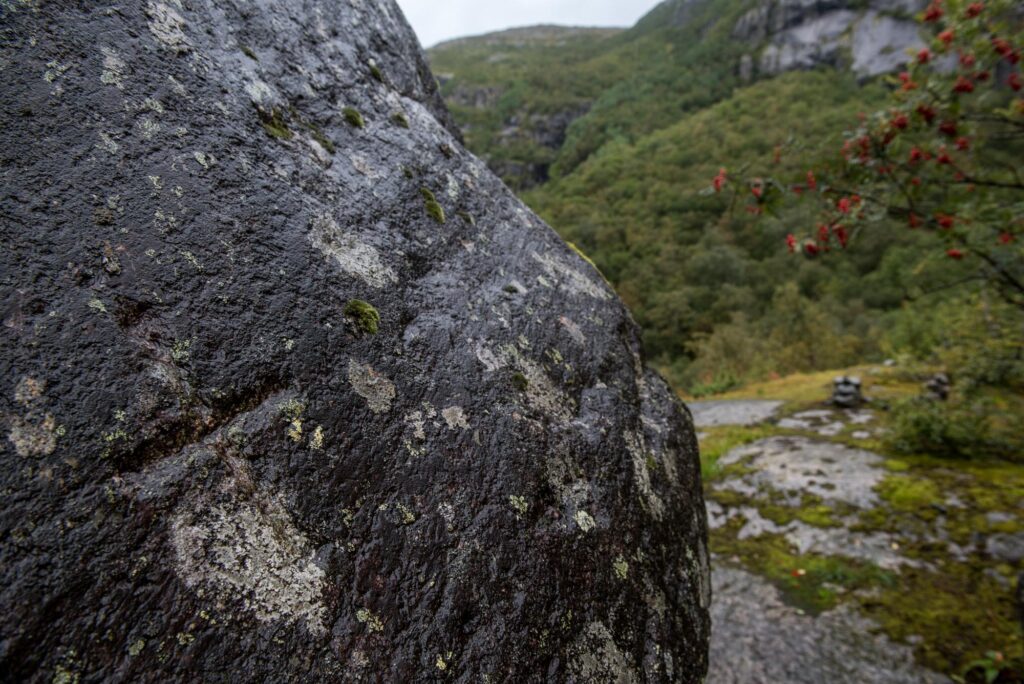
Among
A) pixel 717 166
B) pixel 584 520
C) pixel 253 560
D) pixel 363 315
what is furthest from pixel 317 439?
pixel 717 166

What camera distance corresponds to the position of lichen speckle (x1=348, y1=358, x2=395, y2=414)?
1.37 m

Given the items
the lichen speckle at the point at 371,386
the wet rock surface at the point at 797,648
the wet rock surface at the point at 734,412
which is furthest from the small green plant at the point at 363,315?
the wet rock surface at the point at 734,412

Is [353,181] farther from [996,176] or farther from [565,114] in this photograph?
[565,114]

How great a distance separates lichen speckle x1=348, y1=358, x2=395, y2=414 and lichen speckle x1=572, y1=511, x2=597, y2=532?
2.36ft

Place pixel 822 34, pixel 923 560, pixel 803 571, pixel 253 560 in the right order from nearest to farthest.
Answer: pixel 253 560
pixel 923 560
pixel 803 571
pixel 822 34

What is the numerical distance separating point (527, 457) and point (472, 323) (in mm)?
510

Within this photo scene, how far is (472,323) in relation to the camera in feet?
5.70

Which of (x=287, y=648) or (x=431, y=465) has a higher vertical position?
(x=431, y=465)

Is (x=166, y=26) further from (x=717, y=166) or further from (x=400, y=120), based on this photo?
(x=717, y=166)

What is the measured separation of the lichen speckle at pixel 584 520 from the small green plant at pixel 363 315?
888 mm

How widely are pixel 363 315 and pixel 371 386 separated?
0.23m

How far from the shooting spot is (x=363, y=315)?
1.49 m

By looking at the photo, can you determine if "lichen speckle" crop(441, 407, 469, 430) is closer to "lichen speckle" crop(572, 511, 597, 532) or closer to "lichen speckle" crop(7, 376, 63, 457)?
"lichen speckle" crop(572, 511, 597, 532)

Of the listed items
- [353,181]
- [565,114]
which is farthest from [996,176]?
[565,114]
